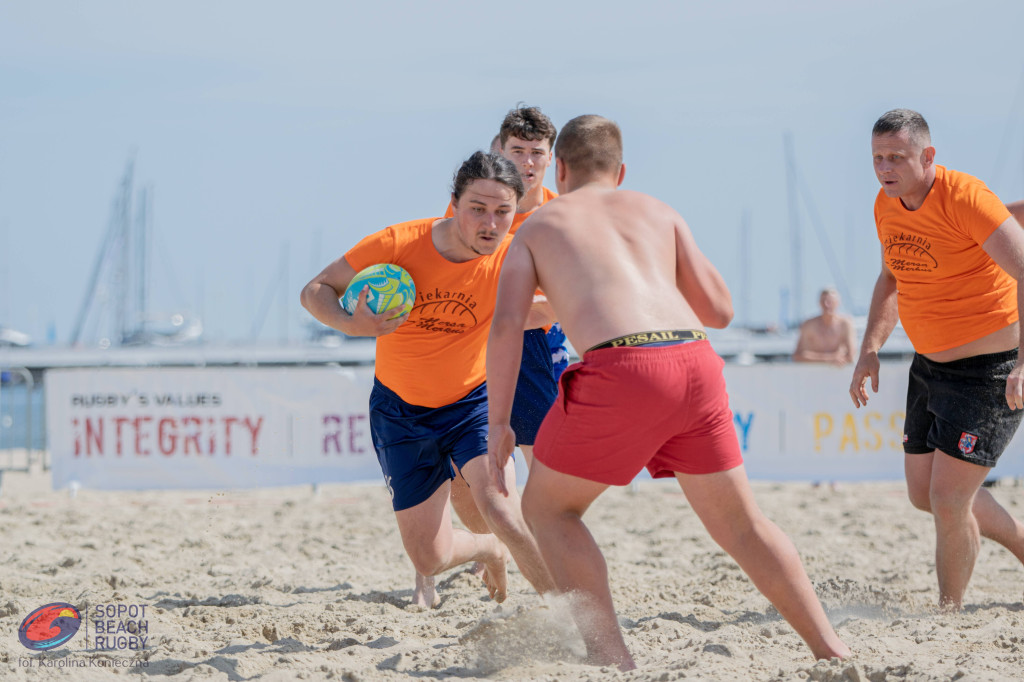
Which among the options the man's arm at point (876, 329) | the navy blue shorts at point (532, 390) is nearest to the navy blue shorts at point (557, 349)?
the navy blue shorts at point (532, 390)

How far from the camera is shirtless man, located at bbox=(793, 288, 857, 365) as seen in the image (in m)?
9.02

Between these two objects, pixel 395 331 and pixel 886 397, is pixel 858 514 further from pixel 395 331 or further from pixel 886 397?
pixel 395 331

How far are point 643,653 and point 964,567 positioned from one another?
1.63m

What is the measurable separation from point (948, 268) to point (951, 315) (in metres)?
0.20

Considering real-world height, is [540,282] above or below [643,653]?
above

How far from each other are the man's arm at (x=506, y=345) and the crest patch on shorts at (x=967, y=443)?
7.03 ft

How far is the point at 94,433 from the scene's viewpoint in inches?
332

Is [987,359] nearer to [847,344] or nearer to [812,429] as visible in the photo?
[812,429]

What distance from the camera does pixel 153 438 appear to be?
8430 millimetres

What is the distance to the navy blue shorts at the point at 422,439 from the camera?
4020mm

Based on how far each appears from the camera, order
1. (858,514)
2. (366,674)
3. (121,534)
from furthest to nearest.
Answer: (858,514)
(121,534)
(366,674)

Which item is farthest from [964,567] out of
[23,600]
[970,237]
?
[23,600]

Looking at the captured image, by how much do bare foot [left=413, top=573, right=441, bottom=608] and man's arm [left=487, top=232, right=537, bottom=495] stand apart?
74.5 inches

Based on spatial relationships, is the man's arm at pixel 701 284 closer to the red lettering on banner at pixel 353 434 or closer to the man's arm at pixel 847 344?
the red lettering on banner at pixel 353 434
